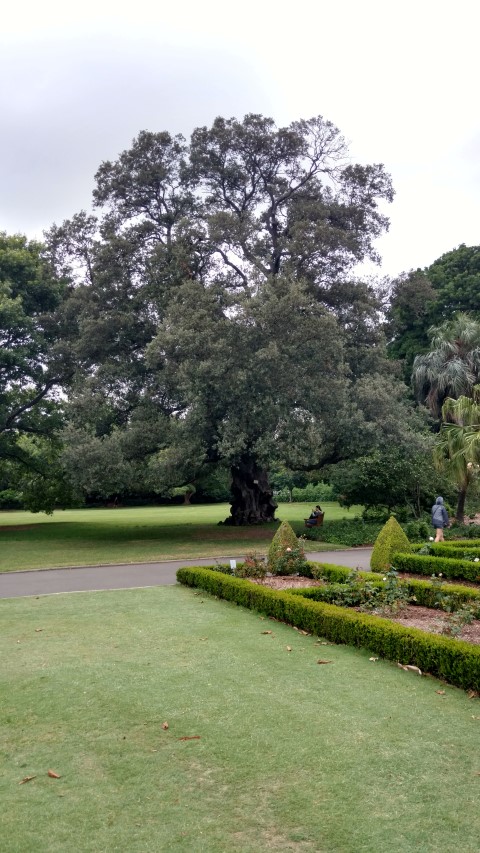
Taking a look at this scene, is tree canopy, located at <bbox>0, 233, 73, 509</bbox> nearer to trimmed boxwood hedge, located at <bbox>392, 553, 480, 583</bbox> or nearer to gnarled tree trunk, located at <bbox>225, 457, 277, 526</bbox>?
gnarled tree trunk, located at <bbox>225, 457, 277, 526</bbox>

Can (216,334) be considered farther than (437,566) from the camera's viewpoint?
Yes

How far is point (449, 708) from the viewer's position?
21.7 ft

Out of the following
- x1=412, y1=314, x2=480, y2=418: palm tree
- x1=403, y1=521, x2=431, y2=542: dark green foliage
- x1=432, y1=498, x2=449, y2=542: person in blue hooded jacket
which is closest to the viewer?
x1=432, y1=498, x2=449, y2=542: person in blue hooded jacket

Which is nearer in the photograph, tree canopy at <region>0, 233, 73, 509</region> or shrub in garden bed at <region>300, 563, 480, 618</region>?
shrub in garden bed at <region>300, 563, 480, 618</region>

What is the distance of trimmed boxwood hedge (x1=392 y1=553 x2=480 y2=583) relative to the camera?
1449 cm

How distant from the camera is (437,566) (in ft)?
49.3

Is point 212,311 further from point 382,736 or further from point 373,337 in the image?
point 382,736

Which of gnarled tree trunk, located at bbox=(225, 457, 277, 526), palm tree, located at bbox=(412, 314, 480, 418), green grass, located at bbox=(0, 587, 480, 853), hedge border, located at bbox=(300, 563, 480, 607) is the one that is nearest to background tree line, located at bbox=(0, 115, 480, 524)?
gnarled tree trunk, located at bbox=(225, 457, 277, 526)

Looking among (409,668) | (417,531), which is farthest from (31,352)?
(409,668)

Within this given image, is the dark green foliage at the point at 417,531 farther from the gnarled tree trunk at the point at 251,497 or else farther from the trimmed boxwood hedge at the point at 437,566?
the gnarled tree trunk at the point at 251,497

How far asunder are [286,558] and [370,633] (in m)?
5.73

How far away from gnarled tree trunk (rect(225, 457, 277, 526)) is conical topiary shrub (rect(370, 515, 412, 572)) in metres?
13.1

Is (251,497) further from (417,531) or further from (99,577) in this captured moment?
(99,577)

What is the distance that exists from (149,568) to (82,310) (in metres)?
12.3
